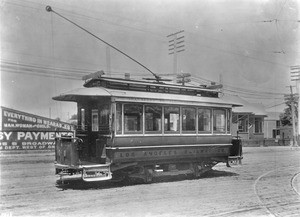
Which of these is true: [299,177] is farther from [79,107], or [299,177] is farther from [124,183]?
[79,107]

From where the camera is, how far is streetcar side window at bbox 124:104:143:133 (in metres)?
10.6

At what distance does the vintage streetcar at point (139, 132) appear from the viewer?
1024 cm

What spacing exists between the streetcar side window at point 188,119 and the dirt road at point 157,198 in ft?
5.63

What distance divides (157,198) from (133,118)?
118 inches

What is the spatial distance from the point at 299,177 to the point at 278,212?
6515 mm

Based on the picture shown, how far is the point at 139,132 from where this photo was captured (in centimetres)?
1079

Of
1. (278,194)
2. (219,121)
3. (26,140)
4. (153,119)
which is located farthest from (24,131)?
(278,194)

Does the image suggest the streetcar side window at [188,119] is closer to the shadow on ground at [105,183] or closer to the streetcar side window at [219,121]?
the streetcar side window at [219,121]

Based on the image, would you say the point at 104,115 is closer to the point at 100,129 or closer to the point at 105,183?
the point at 100,129

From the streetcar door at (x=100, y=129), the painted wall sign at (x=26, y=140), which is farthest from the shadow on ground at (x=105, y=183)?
the painted wall sign at (x=26, y=140)

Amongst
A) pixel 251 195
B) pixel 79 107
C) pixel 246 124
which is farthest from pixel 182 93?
pixel 246 124

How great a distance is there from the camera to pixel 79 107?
38.5 ft

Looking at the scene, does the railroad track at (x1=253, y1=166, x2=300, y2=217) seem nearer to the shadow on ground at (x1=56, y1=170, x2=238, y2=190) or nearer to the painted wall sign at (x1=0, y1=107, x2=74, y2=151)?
the shadow on ground at (x1=56, y1=170, x2=238, y2=190)

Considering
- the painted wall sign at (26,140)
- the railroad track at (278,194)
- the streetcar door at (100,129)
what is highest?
the streetcar door at (100,129)
